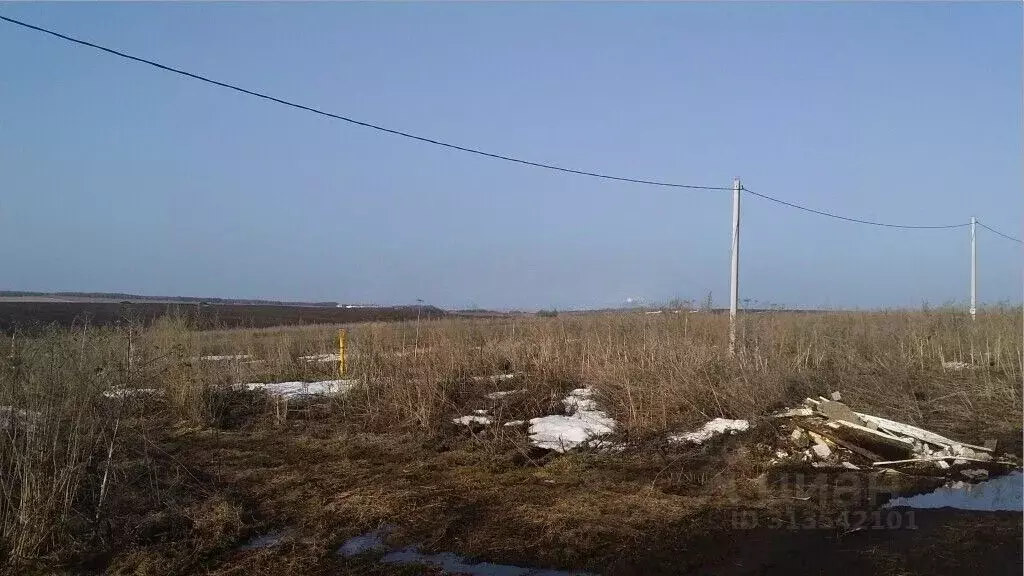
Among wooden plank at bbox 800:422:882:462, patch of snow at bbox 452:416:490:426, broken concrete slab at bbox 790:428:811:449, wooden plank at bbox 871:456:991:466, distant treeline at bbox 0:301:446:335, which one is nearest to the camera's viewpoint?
wooden plank at bbox 871:456:991:466

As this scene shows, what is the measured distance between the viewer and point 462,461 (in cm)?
894

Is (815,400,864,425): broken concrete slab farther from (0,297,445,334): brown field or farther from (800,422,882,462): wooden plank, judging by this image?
(0,297,445,334): brown field

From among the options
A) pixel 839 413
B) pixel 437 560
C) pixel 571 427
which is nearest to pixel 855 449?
pixel 839 413

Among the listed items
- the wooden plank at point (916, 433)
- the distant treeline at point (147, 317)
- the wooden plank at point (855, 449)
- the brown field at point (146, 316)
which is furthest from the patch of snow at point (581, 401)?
the brown field at point (146, 316)

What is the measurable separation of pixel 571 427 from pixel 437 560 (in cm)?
484

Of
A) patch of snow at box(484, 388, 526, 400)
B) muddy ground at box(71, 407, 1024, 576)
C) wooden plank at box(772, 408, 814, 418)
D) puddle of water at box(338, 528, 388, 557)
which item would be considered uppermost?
wooden plank at box(772, 408, 814, 418)

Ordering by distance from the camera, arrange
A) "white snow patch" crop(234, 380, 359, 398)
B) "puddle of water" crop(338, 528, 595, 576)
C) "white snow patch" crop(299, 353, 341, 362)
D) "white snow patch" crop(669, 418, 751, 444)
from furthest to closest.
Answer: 1. "white snow patch" crop(299, 353, 341, 362)
2. "white snow patch" crop(234, 380, 359, 398)
3. "white snow patch" crop(669, 418, 751, 444)
4. "puddle of water" crop(338, 528, 595, 576)

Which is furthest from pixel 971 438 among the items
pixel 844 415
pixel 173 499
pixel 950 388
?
pixel 173 499

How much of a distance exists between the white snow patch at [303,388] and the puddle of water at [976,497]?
8910mm

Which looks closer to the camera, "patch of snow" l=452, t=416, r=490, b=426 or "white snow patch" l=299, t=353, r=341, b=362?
"patch of snow" l=452, t=416, r=490, b=426

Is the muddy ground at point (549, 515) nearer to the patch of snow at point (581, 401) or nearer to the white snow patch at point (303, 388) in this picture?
the patch of snow at point (581, 401)

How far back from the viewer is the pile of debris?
7852 millimetres

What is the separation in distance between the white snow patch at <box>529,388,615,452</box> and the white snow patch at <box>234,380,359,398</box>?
392 cm

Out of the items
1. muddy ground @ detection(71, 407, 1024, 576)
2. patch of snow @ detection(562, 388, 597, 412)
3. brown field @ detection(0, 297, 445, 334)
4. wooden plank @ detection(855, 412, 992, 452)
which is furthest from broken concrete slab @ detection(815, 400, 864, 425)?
brown field @ detection(0, 297, 445, 334)
